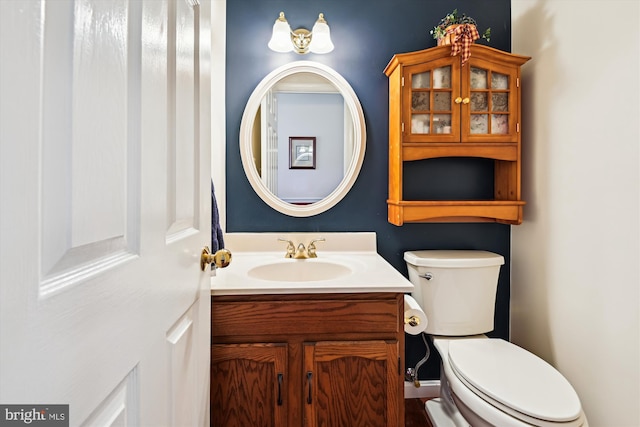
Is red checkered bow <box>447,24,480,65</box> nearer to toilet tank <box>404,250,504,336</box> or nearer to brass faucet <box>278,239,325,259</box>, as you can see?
toilet tank <box>404,250,504,336</box>

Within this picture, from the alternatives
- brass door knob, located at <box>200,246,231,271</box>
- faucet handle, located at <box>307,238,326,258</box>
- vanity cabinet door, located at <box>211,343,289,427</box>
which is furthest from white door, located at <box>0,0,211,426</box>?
faucet handle, located at <box>307,238,326,258</box>

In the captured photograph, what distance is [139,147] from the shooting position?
516 mm

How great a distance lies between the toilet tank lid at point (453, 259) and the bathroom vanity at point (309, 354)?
47cm

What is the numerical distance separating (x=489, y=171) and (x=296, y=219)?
3.46 feet

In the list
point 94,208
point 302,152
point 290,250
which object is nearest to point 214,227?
point 290,250

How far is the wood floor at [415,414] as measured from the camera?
65.4 inches

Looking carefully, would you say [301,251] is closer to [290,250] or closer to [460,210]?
[290,250]

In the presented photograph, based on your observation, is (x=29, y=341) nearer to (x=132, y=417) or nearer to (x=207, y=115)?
(x=132, y=417)

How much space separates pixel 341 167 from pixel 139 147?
1374 millimetres

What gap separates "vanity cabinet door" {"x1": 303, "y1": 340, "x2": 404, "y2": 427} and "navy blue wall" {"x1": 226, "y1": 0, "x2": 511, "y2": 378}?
2.25 feet

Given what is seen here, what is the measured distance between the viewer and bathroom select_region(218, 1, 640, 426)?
1497mm

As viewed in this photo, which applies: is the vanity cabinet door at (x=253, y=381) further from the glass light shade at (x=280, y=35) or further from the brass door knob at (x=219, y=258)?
the glass light shade at (x=280, y=35)

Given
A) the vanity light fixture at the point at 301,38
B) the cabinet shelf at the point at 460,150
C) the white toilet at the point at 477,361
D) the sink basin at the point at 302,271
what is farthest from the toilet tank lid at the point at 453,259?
the vanity light fixture at the point at 301,38

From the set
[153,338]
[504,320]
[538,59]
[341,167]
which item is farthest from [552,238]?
[153,338]
